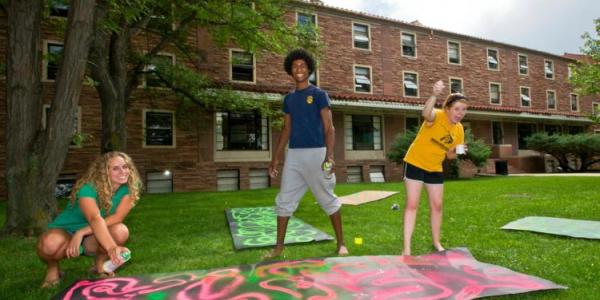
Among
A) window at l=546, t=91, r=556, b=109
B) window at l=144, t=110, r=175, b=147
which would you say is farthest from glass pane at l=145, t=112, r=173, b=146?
window at l=546, t=91, r=556, b=109

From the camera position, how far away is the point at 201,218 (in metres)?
7.33

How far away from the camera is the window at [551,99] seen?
30158 millimetres

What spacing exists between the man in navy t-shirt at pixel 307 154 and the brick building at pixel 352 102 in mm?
9416

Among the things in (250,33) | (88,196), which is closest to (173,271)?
(88,196)

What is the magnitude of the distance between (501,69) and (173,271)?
29197mm

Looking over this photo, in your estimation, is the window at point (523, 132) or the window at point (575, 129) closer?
the window at point (523, 132)

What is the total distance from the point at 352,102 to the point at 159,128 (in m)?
9.04

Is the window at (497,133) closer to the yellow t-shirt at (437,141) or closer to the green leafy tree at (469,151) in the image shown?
the green leafy tree at (469,151)

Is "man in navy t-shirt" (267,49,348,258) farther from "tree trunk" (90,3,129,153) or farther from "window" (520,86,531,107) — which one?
"window" (520,86,531,107)

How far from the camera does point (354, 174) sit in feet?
67.6

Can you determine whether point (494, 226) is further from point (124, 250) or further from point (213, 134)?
point (213, 134)

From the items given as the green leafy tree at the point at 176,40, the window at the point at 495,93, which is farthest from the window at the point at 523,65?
the green leafy tree at the point at 176,40

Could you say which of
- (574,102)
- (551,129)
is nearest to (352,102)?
(551,129)

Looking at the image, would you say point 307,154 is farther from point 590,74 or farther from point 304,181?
point 590,74
